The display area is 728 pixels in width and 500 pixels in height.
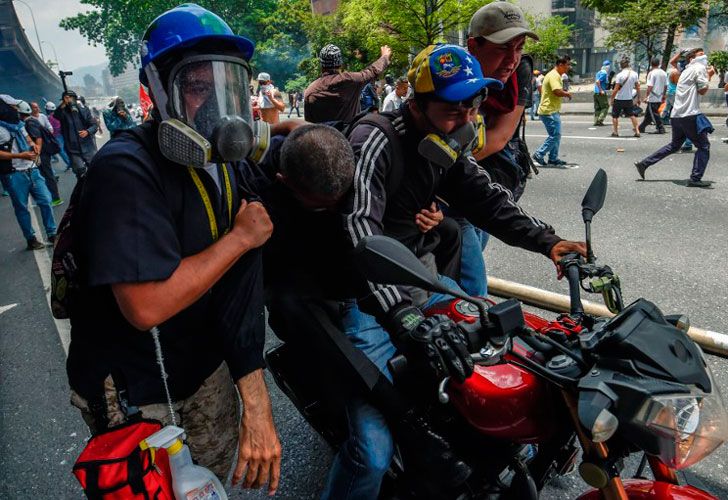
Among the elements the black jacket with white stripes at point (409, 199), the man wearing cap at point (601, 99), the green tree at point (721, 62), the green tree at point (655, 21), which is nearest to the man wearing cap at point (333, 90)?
the black jacket with white stripes at point (409, 199)

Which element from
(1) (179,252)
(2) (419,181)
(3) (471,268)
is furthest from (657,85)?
(1) (179,252)

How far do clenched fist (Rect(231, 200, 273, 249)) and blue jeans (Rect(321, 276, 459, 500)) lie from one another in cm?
74

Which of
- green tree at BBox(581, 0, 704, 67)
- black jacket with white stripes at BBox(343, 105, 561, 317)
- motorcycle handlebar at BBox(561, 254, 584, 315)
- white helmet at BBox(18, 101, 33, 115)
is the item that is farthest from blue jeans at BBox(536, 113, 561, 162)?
green tree at BBox(581, 0, 704, 67)

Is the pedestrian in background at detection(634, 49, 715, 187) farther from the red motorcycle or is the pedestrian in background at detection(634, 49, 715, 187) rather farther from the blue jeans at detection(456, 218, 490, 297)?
the red motorcycle

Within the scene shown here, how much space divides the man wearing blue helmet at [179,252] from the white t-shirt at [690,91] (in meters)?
7.89

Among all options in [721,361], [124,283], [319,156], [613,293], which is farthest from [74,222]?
[721,361]

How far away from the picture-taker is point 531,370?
1.37 meters

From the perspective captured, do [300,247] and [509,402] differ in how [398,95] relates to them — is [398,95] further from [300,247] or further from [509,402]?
[509,402]

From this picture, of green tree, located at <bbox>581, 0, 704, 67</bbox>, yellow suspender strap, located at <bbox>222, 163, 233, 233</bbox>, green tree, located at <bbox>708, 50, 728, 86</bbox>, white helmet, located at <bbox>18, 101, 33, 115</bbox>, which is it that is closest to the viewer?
yellow suspender strap, located at <bbox>222, 163, 233, 233</bbox>

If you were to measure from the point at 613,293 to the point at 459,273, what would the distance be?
4.18ft

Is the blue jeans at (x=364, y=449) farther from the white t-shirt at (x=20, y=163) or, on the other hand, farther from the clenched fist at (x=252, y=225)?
the white t-shirt at (x=20, y=163)

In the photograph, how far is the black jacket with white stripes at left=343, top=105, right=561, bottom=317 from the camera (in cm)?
189

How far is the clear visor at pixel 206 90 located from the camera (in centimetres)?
136

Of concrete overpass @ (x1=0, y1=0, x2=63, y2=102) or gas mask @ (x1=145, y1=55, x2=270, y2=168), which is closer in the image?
gas mask @ (x1=145, y1=55, x2=270, y2=168)
